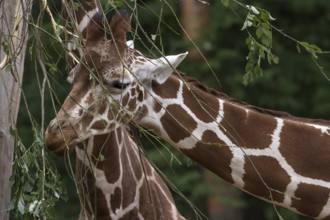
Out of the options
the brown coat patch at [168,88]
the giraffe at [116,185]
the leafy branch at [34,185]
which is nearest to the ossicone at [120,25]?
the brown coat patch at [168,88]

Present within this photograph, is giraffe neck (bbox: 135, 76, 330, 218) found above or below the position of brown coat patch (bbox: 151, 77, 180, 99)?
below

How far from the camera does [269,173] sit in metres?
5.45

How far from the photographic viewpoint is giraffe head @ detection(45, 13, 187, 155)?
516cm

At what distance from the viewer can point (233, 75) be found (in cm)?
1053

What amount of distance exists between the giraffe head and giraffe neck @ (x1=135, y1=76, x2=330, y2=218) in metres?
0.09

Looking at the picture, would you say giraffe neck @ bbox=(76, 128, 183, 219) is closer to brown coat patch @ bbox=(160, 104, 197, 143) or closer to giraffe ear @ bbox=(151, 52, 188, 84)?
brown coat patch @ bbox=(160, 104, 197, 143)

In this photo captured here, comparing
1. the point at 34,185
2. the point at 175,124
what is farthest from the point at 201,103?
the point at 34,185

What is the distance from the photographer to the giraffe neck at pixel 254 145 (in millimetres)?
5426

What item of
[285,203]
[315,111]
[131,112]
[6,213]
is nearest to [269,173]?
[285,203]

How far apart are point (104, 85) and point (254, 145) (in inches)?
25.9

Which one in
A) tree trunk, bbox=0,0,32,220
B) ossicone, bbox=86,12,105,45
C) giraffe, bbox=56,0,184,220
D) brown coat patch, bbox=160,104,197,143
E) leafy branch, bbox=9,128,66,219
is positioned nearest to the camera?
leafy branch, bbox=9,128,66,219

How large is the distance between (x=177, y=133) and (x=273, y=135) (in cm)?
39

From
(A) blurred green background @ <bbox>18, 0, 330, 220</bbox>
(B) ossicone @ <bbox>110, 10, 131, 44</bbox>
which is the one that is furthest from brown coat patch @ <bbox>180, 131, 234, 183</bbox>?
(A) blurred green background @ <bbox>18, 0, 330, 220</bbox>

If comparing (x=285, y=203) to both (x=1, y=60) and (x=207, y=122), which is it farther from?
(x=1, y=60)
